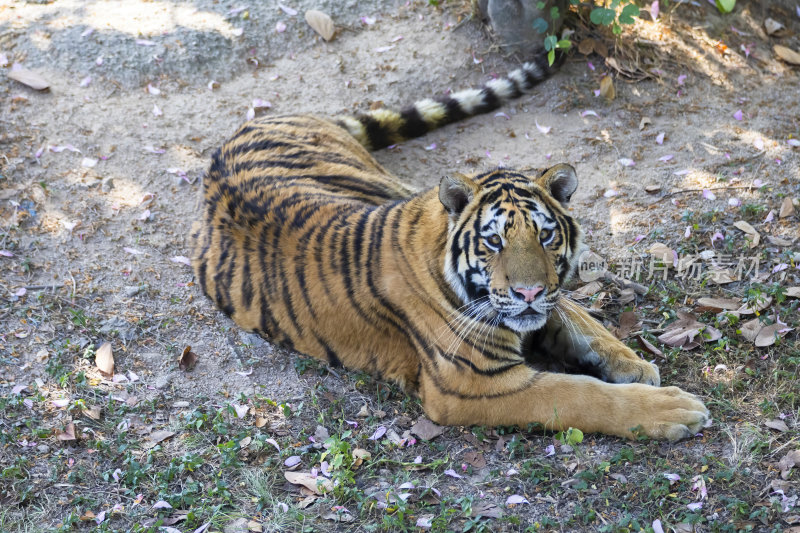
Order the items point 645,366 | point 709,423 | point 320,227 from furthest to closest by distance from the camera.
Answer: point 320,227
point 645,366
point 709,423

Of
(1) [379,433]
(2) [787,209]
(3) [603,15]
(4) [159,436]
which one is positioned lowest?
(4) [159,436]

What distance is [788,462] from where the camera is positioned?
2.80 metres

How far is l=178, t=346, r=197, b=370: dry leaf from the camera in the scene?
12.2 ft

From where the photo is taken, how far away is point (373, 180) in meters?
4.35

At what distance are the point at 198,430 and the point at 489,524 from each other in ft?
4.39

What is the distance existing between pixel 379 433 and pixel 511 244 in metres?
0.98

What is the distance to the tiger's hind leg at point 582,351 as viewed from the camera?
11.0 feet

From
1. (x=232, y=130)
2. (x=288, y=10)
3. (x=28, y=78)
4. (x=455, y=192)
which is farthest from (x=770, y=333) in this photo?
(x=28, y=78)

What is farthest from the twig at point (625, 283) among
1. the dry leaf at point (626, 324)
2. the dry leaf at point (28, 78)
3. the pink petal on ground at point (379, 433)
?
the dry leaf at point (28, 78)

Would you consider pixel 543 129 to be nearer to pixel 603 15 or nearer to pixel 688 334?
pixel 603 15

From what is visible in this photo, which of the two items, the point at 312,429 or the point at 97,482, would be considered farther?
the point at 312,429

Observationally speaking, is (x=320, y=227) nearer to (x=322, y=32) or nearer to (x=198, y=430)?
(x=198, y=430)

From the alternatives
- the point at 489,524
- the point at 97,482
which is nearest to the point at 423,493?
the point at 489,524

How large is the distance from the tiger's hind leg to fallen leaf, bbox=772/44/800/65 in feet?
10.6
